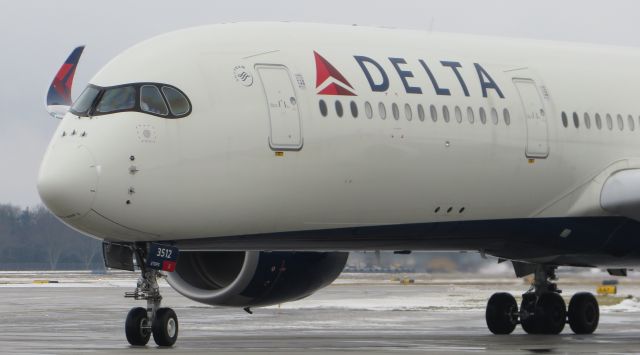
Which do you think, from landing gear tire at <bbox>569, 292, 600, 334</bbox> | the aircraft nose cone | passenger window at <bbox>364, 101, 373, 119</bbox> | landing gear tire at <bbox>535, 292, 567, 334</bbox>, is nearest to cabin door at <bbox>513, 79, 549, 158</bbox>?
passenger window at <bbox>364, 101, 373, 119</bbox>

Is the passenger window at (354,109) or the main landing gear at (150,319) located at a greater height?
the passenger window at (354,109)

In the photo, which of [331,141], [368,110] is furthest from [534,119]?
[331,141]

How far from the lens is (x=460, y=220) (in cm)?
1873

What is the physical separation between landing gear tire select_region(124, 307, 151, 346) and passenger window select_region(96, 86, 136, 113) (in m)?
2.32

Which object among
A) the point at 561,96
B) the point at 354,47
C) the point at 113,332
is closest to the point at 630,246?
the point at 561,96

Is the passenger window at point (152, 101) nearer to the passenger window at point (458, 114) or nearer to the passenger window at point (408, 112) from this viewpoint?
the passenger window at point (408, 112)

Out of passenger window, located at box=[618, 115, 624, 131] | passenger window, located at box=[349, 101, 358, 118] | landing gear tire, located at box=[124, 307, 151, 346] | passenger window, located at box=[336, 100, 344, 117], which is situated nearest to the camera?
landing gear tire, located at box=[124, 307, 151, 346]

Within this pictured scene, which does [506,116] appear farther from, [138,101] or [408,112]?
[138,101]

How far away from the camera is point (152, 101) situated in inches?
644

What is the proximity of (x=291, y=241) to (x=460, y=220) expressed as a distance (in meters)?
2.48

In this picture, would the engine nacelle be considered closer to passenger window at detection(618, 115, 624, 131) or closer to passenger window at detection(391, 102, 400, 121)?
passenger window at detection(391, 102, 400, 121)

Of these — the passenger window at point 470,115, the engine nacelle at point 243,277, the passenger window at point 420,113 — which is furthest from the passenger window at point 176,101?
the passenger window at point 470,115

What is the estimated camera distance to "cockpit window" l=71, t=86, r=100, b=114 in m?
16.4

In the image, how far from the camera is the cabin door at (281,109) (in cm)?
1674
